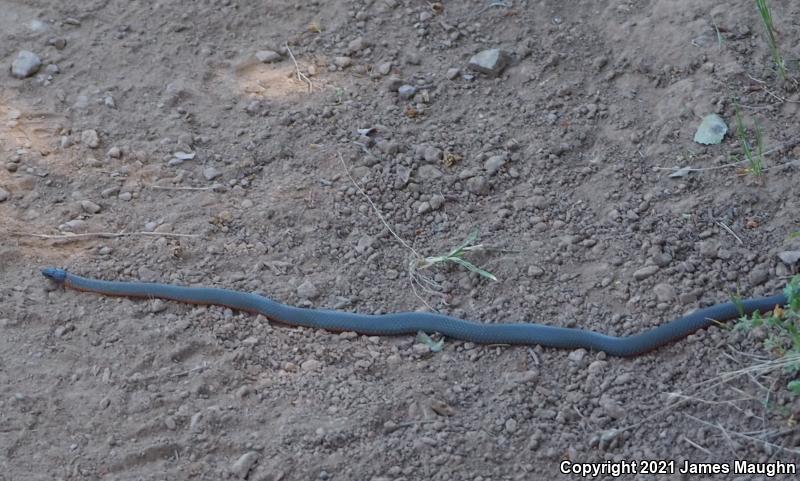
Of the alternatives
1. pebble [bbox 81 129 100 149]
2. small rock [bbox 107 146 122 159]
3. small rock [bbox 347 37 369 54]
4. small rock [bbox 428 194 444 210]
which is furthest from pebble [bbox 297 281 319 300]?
small rock [bbox 347 37 369 54]

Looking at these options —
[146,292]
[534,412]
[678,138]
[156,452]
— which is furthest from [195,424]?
[678,138]

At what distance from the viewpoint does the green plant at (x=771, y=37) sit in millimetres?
4930

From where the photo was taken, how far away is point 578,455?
388 cm

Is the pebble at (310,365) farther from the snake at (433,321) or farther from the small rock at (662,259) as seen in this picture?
the small rock at (662,259)

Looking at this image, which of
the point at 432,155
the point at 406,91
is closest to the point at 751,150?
the point at 432,155

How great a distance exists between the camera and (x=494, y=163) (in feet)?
17.3

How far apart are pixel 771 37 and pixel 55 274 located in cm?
360

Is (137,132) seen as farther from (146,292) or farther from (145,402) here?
(145,402)

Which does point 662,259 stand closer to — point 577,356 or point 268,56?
point 577,356

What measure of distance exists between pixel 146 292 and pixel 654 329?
7.52 ft

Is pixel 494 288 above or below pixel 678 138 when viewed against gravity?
below

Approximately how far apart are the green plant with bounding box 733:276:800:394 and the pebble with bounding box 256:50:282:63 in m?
3.15

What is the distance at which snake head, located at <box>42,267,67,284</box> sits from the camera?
16.4ft

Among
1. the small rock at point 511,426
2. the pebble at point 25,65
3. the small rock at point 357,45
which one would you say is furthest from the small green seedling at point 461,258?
the pebble at point 25,65
